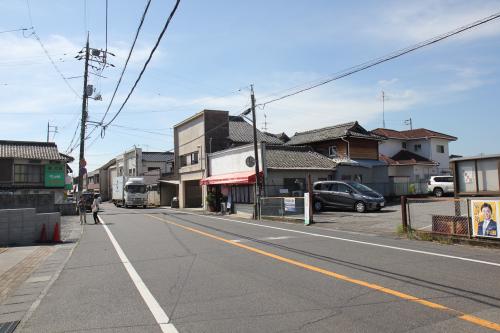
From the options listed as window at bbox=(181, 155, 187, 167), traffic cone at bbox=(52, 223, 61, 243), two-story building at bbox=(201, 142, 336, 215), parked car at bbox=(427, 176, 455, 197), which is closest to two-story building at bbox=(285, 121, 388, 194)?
two-story building at bbox=(201, 142, 336, 215)

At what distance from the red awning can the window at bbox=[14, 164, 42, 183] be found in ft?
47.4

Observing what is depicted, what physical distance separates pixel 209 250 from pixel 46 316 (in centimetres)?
611

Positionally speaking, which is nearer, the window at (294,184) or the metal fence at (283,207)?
the metal fence at (283,207)

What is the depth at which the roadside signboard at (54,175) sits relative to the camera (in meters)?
38.1

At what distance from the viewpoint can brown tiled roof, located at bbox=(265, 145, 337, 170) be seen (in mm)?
30283

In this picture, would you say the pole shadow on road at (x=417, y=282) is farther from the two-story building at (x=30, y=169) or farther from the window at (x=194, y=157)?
the window at (x=194, y=157)

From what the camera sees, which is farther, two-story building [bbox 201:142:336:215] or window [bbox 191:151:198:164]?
window [bbox 191:151:198:164]

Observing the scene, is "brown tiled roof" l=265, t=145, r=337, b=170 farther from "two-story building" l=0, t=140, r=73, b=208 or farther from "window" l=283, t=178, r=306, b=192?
"two-story building" l=0, t=140, r=73, b=208

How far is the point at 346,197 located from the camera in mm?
26062

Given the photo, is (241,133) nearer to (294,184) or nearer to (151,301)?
(294,184)

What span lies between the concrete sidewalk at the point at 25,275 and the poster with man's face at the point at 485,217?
10.9 meters

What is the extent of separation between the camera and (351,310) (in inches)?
→ 227

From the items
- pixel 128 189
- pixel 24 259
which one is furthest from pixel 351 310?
pixel 128 189

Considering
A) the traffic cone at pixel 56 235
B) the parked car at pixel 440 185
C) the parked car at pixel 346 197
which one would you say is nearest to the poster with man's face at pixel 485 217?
the parked car at pixel 346 197
